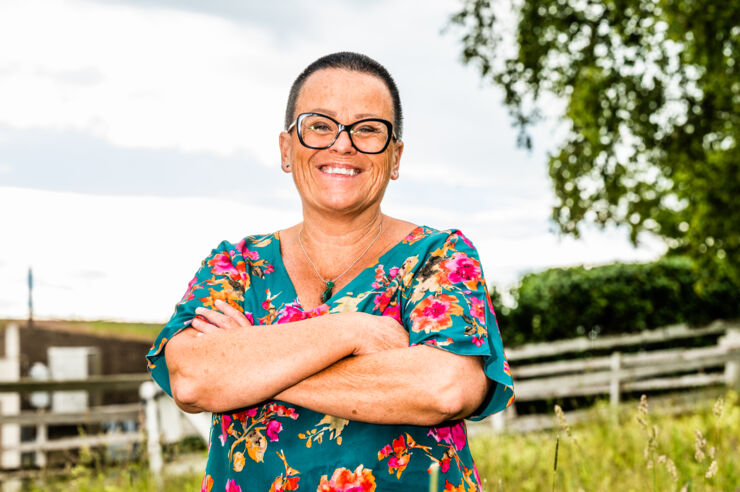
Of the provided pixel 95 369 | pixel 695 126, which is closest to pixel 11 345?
pixel 95 369

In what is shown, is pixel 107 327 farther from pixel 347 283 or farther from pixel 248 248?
pixel 347 283

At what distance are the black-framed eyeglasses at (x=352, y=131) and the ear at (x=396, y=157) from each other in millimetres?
100

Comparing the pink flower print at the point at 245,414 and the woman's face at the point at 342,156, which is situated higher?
the woman's face at the point at 342,156

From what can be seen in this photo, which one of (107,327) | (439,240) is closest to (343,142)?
(439,240)

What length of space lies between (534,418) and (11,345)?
14263 millimetres

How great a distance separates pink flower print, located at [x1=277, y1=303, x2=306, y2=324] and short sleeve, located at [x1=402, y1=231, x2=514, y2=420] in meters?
0.32

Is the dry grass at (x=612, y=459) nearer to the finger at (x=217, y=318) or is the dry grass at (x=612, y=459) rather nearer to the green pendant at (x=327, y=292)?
the green pendant at (x=327, y=292)

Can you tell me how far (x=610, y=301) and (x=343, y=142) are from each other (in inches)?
504

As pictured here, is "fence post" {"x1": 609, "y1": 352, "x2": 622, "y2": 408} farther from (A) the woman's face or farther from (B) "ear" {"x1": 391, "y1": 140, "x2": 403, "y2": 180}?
(A) the woman's face

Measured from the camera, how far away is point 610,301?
1399cm

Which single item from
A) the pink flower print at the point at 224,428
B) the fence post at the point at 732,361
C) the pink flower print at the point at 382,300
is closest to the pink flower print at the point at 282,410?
the pink flower print at the point at 224,428

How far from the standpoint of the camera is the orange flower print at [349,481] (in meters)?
1.91

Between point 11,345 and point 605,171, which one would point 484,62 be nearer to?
point 605,171

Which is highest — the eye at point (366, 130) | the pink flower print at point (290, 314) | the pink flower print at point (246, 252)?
the eye at point (366, 130)
